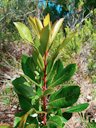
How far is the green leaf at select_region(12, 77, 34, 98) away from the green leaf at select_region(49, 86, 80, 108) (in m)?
0.17

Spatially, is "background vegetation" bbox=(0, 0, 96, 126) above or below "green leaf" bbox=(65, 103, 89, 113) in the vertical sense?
above

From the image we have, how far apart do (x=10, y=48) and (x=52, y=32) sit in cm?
419

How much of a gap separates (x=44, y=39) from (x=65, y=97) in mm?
436

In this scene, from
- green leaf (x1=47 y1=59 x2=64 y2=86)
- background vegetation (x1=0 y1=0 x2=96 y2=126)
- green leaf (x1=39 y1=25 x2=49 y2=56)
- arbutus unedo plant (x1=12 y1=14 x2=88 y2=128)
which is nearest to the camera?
green leaf (x1=39 y1=25 x2=49 y2=56)

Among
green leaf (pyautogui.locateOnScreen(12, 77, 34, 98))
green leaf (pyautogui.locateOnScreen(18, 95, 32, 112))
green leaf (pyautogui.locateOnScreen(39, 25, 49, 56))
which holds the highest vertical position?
green leaf (pyautogui.locateOnScreen(39, 25, 49, 56))

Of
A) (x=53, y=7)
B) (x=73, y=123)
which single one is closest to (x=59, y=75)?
(x=73, y=123)

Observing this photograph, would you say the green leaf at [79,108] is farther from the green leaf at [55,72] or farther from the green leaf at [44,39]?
the green leaf at [44,39]

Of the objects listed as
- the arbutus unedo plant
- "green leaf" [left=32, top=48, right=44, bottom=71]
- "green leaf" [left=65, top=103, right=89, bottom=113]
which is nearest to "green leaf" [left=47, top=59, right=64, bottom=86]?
the arbutus unedo plant

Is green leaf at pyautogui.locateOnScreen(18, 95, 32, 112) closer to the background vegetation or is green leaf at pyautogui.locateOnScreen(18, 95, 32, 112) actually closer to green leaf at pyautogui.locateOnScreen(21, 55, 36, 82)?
green leaf at pyautogui.locateOnScreen(21, 55, 36, 82)

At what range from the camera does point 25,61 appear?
245cm

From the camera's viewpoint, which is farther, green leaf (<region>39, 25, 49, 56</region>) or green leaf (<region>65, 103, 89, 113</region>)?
green leaf (<region>65, 103, 89, 113</region>)

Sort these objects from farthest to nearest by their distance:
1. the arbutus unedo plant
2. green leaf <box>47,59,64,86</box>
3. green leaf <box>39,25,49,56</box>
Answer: green leaf <box>47,59,64,86</box>, the arbutus unedo plant, green leaf <box>39,25,49,56</box>

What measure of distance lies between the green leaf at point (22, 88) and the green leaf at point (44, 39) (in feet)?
0.79

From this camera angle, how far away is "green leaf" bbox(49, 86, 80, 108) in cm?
240
